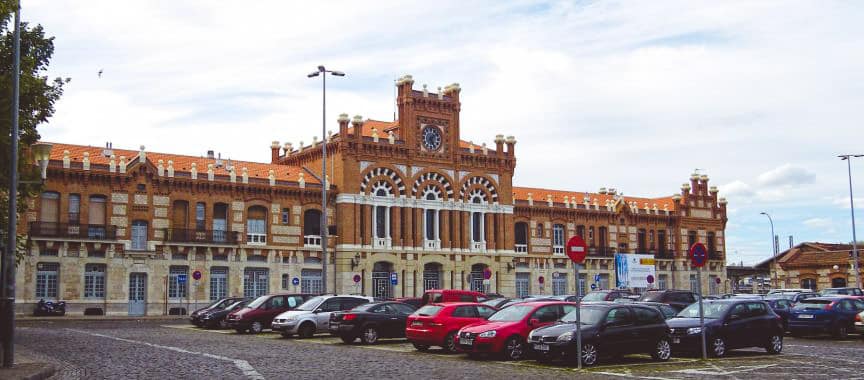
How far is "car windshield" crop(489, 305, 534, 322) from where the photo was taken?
73.6 ft

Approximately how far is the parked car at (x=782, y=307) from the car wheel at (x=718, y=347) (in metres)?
9.50

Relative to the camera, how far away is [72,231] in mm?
47406

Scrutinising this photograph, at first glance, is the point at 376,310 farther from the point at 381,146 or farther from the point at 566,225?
the point at 566,225

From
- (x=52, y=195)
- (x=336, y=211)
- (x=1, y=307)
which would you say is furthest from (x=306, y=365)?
(x=336, y=211)

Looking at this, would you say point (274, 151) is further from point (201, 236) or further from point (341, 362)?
point (341, 362)

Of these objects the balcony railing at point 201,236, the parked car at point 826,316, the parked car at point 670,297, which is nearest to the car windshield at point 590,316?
the parked car at point 826,316

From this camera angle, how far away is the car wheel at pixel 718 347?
2234 centimetres

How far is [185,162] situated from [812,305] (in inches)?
1457

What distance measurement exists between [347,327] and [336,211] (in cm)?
2974

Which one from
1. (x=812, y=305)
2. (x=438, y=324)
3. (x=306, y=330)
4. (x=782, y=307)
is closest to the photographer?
(x=438, y=324)

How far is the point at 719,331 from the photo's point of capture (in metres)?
22.4

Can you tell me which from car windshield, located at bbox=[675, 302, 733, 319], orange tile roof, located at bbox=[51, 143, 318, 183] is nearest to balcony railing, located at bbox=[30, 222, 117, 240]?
orange tile roof, located at bbox=[51, 143, 318, 183]

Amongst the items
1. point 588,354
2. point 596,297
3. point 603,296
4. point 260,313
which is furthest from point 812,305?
point 260,313

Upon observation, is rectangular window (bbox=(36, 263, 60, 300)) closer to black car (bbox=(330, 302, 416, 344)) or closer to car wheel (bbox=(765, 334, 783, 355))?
black car (bbox=(330, 302, 416, 344))
